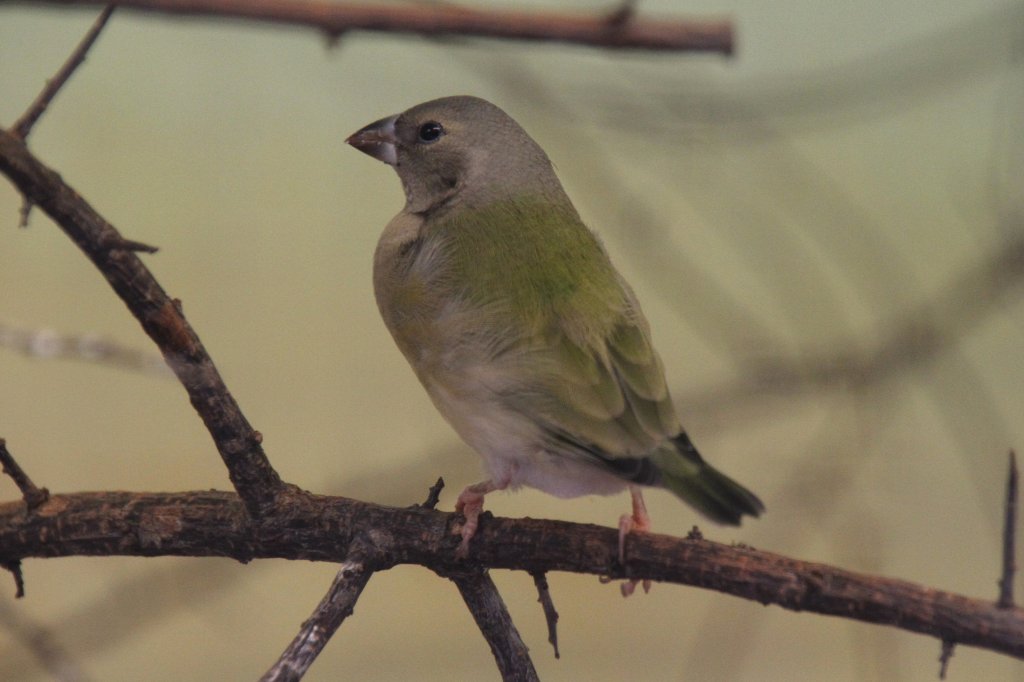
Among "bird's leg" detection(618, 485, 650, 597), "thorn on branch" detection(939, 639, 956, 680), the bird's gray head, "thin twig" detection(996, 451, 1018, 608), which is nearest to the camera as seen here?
"thin twig" detection(996, 451, 1018, 608)

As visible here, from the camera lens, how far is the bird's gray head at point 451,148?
79.7 inches

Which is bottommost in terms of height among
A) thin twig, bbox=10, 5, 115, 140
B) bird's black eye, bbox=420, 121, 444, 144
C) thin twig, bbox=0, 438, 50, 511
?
thin twig, bbox=0, 438, 50, 511

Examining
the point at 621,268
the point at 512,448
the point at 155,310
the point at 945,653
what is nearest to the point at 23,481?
the point at 155,310

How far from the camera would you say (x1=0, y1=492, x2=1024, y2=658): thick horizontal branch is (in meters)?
1.25

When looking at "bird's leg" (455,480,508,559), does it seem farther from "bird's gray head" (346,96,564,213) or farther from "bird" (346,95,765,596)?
"bird's gray head" (346,96,564,213)

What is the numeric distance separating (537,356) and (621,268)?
2116 mm

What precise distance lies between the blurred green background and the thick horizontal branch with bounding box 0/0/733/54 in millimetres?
1134

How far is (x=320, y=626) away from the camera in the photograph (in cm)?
129

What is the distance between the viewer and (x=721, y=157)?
11.3 feet

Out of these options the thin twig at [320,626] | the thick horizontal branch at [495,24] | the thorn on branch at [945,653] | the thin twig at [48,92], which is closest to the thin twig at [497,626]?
the thin twig at [320,626]

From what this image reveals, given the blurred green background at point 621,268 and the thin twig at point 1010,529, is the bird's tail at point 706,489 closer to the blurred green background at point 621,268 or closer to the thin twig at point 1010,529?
the thin twig at point 1010,529

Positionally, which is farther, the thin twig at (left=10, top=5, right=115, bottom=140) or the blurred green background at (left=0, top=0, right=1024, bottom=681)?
the blurred green background at (left=0, top=0, right=1024, bottom=681)

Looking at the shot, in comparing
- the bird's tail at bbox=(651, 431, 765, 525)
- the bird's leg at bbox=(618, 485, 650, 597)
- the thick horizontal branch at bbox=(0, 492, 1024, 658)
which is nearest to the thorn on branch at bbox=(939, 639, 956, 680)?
the thick horizontal branch at bbox=(0, 492, 1024, 658)

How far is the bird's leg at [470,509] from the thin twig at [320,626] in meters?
0.13
